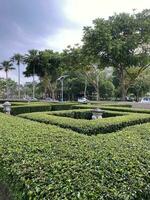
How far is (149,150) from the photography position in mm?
4438

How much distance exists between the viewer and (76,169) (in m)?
3.35

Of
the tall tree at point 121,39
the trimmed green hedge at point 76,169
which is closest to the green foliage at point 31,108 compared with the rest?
the tall tree at point 121,39

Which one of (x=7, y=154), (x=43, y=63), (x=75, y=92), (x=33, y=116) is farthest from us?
(x=75, y=92)

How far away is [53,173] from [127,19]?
78.3ft

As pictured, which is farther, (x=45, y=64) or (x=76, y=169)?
(x=45, y=64)

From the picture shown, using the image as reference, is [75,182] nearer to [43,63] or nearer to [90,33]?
[90,33]

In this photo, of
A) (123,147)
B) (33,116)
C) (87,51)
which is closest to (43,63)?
(87,51)

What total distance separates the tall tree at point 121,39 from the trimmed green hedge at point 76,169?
65.6 feet

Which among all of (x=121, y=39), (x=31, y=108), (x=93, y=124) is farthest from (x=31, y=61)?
A: (x=93, y=124)

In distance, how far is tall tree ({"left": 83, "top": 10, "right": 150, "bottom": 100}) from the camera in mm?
24159

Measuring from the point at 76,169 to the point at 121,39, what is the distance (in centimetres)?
2302

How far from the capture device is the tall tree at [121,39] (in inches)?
951

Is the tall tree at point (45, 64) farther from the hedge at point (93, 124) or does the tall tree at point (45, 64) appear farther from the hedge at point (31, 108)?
the hedge at point (93, 124)

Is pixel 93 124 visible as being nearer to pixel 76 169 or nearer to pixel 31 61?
pixel 76 169
